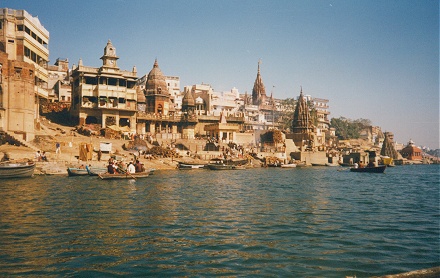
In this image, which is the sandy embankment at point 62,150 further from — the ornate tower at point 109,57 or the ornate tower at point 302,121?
the ornate tower at point 302,121

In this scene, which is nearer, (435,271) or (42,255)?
(435,271)

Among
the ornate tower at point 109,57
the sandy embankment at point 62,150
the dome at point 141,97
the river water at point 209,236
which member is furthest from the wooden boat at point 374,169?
the ornate tower at point 109,57

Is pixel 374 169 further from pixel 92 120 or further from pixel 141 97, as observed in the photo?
pixel 92 120

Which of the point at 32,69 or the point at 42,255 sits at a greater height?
the point at 32,69

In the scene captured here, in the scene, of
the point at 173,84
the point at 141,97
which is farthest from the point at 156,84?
the point at 173,84

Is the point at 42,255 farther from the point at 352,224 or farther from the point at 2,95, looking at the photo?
the point at 2,95

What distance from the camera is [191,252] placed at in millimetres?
10664

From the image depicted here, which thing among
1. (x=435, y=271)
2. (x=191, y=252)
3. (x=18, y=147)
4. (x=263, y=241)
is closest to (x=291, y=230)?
(x=263, y=241)

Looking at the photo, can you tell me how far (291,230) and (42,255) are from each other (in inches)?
329

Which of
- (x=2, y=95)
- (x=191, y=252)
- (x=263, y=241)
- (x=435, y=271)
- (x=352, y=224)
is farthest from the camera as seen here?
(x=2, y=95)

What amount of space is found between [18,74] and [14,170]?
1786 centimetres

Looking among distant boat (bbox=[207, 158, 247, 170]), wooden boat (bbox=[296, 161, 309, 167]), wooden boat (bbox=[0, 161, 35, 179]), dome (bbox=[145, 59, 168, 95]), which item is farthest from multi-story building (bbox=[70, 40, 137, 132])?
wooden boat (bbox=[296, 161, 309, 167])

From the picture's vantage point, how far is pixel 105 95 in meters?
55.2

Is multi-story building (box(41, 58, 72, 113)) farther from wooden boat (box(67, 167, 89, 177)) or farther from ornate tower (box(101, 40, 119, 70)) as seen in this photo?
wooden boat (box(67, 167, 89, 177))
